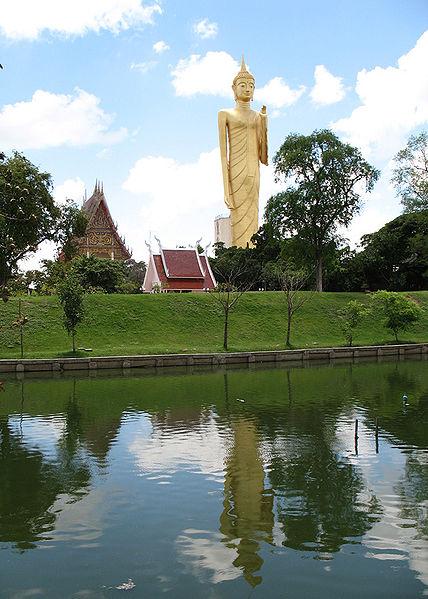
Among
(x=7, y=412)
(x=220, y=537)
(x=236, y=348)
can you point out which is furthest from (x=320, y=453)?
(x=236, y=348)

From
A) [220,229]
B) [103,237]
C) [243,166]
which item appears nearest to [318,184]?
[243,166]

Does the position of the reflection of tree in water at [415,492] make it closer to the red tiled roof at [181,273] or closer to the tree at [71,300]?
the tree at [71,300]

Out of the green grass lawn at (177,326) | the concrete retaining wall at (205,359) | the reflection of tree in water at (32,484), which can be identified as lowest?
the reflection of tree in water at (32,484)

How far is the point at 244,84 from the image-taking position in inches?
2024

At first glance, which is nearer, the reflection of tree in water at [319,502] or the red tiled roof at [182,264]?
the reflection of tree in water at [319,502]

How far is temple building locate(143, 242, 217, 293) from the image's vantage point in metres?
48.2

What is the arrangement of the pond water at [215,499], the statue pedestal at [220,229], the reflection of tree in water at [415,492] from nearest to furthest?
the pond water at [215,499]
the reflection of tree in water at [415,492]
the statue pedestal at [220,229]

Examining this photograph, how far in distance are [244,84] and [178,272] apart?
53.1 ft

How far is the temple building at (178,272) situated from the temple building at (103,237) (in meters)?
19.6

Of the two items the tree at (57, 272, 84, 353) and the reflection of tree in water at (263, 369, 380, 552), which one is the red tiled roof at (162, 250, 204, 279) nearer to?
the tree at (57, 272, 84, 353)

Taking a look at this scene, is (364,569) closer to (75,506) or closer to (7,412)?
(75,506)

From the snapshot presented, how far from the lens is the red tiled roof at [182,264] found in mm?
48312

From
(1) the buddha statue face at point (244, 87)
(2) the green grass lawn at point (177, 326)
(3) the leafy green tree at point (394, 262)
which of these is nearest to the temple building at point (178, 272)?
(2) the green grass lawn at point (177, 326)

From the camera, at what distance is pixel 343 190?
4344 centimetres
